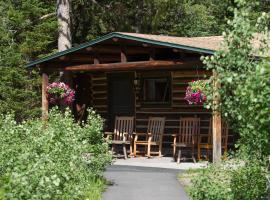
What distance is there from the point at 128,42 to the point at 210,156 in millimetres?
3685

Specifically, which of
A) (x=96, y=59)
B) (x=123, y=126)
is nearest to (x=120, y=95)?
(x=123, y=126)

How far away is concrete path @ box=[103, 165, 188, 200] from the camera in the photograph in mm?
9523

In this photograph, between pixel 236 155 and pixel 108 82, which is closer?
pixel 236 155

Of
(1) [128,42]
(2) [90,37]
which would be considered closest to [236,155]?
(1) [128,42]

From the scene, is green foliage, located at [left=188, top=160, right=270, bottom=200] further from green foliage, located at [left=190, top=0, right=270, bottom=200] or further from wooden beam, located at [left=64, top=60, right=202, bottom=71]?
wooden beam, located at [left=64, top=60, right=202, bottom=71]

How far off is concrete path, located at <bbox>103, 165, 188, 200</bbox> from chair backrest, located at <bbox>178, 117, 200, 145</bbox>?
267cm

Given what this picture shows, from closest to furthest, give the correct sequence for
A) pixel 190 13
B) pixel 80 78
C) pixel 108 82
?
pixel 108 82, pixel 80 78, pixel 190 13

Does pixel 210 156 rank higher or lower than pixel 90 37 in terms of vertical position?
lower

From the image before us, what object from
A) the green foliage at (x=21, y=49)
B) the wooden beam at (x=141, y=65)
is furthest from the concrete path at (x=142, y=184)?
the green foliage at (x=21, y=49)

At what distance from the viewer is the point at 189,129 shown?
16188 millimetres

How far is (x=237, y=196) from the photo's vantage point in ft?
21.9

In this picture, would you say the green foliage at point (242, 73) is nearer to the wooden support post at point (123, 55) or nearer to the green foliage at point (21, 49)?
the wooden support post at point (123, 55)

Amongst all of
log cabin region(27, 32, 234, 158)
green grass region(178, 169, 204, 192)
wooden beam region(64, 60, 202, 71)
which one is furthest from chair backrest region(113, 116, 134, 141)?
green grass region(178, 169, 204, 192)

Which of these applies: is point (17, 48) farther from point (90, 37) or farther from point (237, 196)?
point (237, 196)
